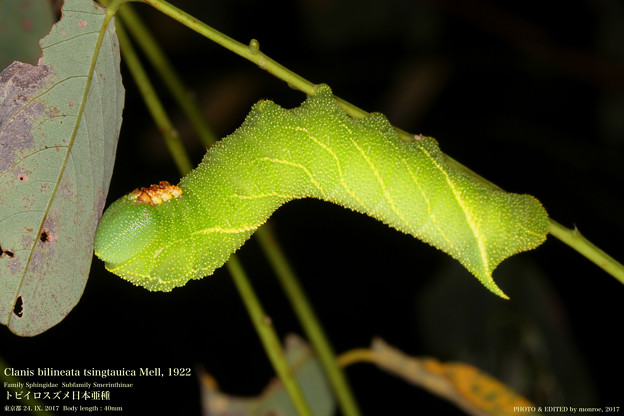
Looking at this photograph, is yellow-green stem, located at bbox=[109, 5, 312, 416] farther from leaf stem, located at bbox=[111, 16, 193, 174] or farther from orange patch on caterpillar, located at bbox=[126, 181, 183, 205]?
orange patch on caterpillar, located at bbox=[126, 181, 183, 205]

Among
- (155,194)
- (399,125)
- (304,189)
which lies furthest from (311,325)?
(399,125)

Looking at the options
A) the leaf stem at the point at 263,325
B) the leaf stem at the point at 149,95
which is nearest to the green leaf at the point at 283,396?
the leaf stem at the point at 263,325

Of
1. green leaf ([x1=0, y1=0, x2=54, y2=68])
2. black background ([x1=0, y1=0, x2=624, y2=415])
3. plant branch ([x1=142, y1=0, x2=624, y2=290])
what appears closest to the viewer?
plant branch ([x1=142, y1=0, x2=624, y2=290])

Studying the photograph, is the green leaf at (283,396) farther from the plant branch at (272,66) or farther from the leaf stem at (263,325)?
the plant branch at (272,66)

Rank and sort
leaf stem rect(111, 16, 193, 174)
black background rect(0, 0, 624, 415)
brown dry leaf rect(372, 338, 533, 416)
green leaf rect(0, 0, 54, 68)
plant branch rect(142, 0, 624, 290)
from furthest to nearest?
black background rect(0, 0, 624, 415)
brown dry leaf rect(372, 338, 533, 416)
leaf stem rect(111, 16, 193, 174)
green leaf rect(0, 0, 54, 68)
plant branch rect(142, 0, 624, 290)

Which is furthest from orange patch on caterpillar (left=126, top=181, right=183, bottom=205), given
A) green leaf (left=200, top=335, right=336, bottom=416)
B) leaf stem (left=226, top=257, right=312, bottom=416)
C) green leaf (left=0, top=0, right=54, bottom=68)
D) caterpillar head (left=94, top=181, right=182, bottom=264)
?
green leaf (left=200, top=335, right=336, bottom=416)

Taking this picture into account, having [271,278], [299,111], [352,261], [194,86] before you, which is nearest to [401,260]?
[352,261]
